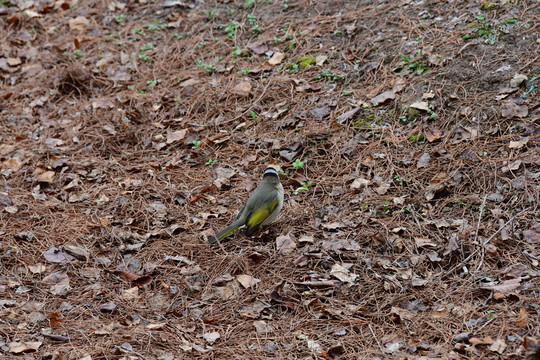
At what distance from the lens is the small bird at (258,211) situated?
5.21m

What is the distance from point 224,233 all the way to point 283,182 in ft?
3.59

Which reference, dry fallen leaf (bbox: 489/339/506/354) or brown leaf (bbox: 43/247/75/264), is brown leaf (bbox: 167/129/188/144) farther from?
dry fallen leaf (bbox: 489/339/506/354)

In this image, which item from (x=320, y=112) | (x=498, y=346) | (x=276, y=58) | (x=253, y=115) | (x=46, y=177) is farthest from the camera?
(x=276, y=58)

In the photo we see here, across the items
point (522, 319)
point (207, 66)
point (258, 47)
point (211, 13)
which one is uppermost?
point (211, 13)

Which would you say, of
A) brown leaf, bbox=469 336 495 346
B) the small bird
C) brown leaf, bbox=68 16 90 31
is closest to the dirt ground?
brown leaf, bbox=469 336 495 346

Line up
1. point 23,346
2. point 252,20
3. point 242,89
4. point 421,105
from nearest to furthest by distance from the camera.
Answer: point 23,346 < point 421,105 < point 242,89 < point 252,20

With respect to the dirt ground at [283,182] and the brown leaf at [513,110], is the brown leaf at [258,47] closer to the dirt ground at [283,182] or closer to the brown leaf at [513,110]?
the dirt ground at [283,182]

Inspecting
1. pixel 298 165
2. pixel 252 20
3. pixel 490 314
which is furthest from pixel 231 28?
pixel 490 314

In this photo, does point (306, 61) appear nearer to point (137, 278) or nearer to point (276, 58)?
point (276, 58)

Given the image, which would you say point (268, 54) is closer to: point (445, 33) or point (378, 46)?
point (378, 46)

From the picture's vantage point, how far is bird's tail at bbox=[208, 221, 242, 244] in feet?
17.1

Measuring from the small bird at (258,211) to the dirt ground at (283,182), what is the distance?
0.50ft

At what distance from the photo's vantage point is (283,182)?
6.02m

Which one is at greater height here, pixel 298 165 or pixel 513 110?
pixel 513 110
